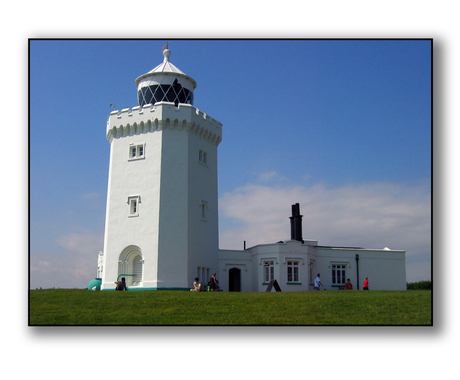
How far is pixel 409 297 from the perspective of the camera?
1427cm

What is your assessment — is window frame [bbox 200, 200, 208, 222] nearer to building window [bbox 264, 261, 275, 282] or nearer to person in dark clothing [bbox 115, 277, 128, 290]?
building window [bbox 264, 261, 275, 282]

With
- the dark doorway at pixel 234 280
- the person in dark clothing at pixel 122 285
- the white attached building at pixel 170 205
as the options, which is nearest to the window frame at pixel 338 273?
the white attached building at pixel 170 205

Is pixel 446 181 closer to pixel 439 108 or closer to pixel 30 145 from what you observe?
pixel 439 108

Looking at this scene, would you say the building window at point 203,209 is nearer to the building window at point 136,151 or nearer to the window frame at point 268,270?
the building window at point 136,151

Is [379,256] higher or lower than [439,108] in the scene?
lower

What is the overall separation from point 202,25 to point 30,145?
4.76 metres

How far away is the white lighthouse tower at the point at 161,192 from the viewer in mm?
20719

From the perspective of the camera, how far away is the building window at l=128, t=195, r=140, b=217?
21450 mm

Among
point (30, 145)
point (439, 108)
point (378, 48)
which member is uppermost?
point (378, 48)

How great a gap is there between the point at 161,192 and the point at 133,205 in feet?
4.99

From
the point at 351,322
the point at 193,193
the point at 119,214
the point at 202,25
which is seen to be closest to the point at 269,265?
the point at 193,193

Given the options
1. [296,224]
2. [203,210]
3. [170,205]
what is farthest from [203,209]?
[296,224]

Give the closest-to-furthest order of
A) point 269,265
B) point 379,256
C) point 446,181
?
point 446,181 → point 269,265 → point 379,256

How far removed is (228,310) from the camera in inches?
517
